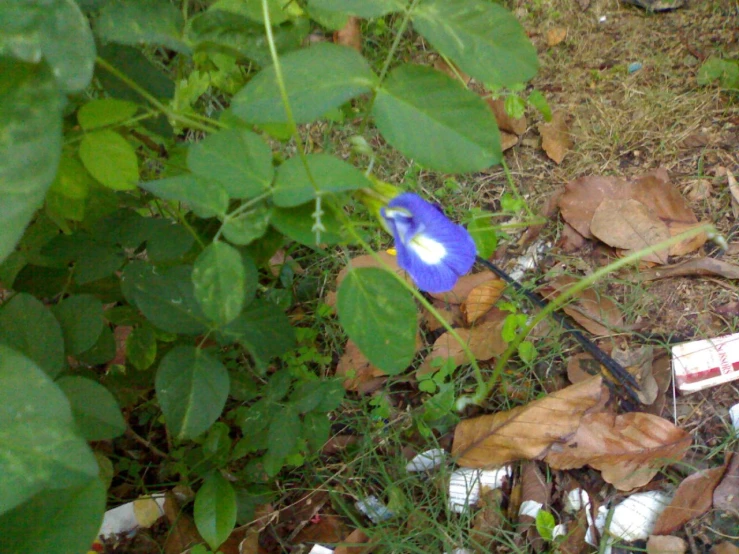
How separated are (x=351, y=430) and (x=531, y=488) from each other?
0.38 m

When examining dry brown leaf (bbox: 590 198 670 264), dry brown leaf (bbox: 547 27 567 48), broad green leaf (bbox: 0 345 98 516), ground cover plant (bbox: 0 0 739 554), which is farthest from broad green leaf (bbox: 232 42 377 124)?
dry brown leaf (bbox: 547 27 567 48)

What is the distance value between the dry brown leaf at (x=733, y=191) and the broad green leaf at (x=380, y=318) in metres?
1.12

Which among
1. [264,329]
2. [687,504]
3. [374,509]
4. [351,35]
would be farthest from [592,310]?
[351,35]

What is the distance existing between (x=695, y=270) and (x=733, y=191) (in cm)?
26

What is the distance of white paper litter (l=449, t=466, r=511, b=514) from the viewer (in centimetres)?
117

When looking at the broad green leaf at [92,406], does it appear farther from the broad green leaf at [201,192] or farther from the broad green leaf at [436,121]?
the broad green leaf at [436,121]

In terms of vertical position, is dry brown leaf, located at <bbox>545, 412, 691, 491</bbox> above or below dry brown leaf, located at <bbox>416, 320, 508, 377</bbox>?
below

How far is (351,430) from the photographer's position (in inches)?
50.9

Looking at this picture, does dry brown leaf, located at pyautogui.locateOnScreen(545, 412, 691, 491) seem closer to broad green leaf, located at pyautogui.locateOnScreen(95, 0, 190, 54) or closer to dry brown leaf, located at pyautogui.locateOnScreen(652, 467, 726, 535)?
dry brown leaf, located at pyautogui.locateOnScreen(652, 467, 726, 535)

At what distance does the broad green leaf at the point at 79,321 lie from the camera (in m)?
0.85

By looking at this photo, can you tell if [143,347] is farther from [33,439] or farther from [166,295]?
[33,439]

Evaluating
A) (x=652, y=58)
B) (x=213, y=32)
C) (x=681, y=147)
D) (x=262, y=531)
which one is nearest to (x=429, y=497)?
(x=262, y=531)

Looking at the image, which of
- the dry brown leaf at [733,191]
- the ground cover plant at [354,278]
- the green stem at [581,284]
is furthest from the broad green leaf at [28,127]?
the dry brown leaf at [733,191]

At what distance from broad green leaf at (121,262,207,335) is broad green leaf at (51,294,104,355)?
0.19 ft
